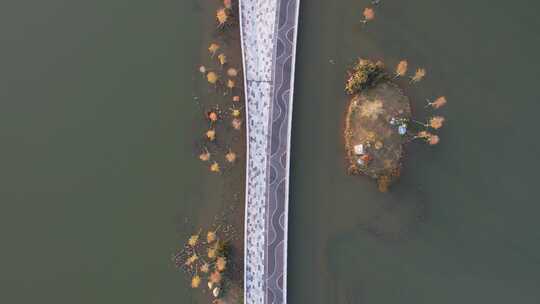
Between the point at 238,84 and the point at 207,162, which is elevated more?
the point at 238,84

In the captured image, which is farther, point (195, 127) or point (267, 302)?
point (195, 127)

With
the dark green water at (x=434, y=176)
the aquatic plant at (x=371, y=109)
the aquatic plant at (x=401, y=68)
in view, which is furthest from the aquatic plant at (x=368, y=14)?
the aquatic plant at (x=371, y=109)

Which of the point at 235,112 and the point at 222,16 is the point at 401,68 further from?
the point at 222,16

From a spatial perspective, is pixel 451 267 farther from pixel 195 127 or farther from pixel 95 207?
pixel 95 207

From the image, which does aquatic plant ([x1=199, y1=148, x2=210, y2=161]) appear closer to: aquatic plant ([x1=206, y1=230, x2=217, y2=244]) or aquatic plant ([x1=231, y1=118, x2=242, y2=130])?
aquatic plant ([x1=231, y1=118, x2=242, y2=130])

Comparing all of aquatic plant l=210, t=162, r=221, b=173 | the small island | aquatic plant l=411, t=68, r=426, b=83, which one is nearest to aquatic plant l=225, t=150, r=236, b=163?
aquatic plant l=210, t=162, r=221, b=173

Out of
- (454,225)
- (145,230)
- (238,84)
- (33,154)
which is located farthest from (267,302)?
(33,154)

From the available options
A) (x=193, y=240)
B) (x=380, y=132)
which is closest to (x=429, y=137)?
(x=380, y=132)
